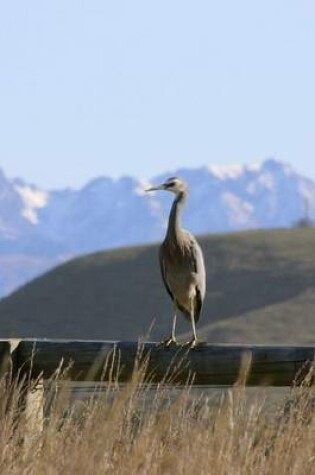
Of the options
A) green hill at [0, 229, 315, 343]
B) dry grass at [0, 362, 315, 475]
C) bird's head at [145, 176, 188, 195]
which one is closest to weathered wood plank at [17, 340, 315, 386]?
dry grass at [0, 362, 315, 475]

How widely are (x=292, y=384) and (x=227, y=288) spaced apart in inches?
3854

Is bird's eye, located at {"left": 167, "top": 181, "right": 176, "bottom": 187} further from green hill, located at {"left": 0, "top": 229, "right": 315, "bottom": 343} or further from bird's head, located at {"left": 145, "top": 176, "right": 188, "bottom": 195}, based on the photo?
green hill, located at {"left": 0, "top": 229, "right": 315, "bottom": 343}

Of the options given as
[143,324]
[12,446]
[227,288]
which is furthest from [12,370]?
[227,288]

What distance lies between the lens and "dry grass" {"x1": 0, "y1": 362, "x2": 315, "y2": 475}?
665 centimetres

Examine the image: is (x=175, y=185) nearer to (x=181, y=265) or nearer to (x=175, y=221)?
(x=175, y=221)

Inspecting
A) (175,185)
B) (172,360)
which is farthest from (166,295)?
(172,360)

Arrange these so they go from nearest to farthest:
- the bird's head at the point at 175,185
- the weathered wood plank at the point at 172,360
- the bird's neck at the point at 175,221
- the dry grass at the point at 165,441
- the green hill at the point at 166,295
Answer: the dry grass at the point at 165,441
the weathered wood plank at the point at 172,360
the bird's neck at the point at 175,221
the bird's head at the point at 175,185
the green hill at the point at 166,295

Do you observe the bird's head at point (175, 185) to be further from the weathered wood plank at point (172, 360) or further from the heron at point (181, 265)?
the weathered wood plank at point (172, 360)

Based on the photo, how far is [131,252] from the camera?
119 metres

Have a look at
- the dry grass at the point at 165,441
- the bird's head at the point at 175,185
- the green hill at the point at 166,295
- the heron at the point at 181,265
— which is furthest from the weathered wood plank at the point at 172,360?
the green hill at the point at 166,295

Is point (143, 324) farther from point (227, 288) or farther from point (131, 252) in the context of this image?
point (131, 252)

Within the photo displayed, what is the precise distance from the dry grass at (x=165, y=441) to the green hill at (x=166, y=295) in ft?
255

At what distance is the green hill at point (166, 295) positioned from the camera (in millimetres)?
92375

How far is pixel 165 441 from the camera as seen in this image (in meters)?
7.62
